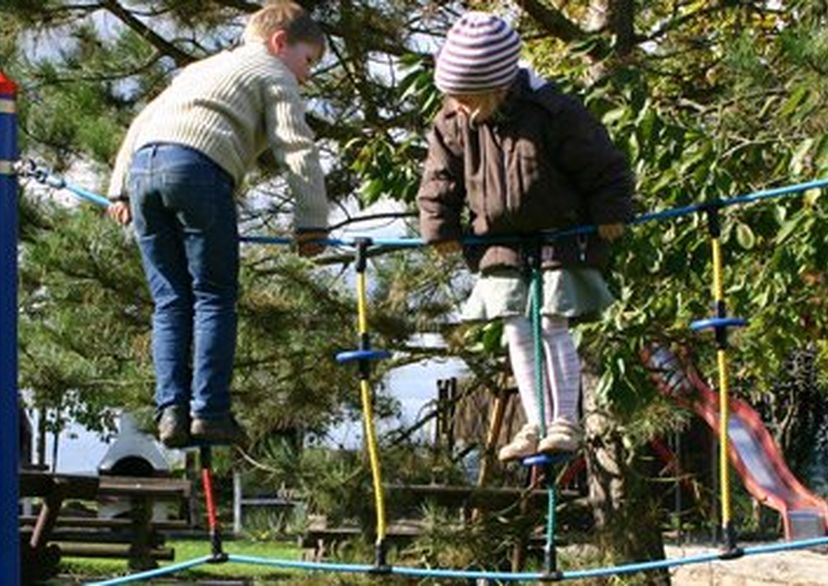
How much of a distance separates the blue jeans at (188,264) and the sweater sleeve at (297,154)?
168mm

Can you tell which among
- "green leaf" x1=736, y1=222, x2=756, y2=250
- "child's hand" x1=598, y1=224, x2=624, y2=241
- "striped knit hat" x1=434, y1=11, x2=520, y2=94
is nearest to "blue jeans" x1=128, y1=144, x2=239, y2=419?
"striped knit hat" x1=434, y1=11, x2=520, y2=94

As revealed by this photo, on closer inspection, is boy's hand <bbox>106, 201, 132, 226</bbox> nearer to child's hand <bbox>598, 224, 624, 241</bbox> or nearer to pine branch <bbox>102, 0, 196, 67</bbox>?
child's hand <bbox>598, 224, 624, 241</bbox>

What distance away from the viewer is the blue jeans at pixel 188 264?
482cm

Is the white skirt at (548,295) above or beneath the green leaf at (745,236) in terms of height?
beneath

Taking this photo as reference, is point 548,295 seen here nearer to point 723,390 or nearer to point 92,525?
point 723,390

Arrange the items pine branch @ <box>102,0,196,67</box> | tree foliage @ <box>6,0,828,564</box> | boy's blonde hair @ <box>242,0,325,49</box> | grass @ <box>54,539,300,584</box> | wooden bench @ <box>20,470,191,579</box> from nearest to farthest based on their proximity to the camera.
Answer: boy's blonde hair @ <box>242,0,325,49</box> < tree foliage @ <box>6,0,828,564</box> < pine branch @ <box>102,0,196,67</box> < wooden bench @ <box>20,470,191,579</box> < grass @ <box>54,539,300,584</box>

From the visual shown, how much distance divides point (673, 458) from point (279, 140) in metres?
6.39

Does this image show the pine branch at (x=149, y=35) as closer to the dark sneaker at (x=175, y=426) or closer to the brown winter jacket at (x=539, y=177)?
the brown winter jacket at (x=539, y=177)

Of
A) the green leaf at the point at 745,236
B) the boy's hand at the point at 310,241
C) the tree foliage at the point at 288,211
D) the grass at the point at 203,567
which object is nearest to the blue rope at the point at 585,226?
the boy's hand at the point at 310,241

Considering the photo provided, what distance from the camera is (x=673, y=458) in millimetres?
10875

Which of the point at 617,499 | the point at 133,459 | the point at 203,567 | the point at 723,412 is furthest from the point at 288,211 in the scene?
the point at 133,459

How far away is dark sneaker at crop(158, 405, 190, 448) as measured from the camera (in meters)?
4.90

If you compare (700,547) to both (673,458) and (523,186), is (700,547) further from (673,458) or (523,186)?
(523,186)

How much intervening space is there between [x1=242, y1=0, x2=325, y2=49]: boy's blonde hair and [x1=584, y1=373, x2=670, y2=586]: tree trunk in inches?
150
